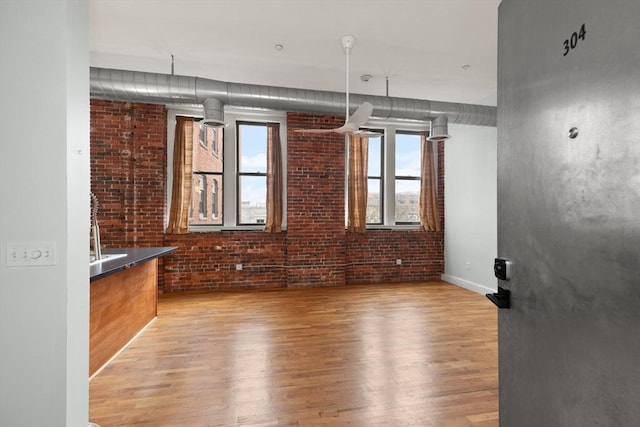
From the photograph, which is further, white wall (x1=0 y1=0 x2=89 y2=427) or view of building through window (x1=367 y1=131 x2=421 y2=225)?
view of building through window (x1=367 y1=131 x2=421 y2=225)

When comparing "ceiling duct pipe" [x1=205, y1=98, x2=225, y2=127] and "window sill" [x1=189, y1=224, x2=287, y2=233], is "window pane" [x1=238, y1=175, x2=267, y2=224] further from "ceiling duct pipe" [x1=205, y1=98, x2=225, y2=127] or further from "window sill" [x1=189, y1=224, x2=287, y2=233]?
"ceiling duct pipe" [x1=205, y1=98, x2=225, y2=127]

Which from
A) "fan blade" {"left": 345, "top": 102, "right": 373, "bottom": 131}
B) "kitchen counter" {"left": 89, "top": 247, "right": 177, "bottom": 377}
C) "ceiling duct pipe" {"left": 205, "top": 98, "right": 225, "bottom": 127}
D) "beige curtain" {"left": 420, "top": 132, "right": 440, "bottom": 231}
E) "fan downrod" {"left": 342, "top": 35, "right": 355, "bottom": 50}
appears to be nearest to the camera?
"kitchen counter" {"left": 89, "top": 247, "right": 177, "bottom": 377}

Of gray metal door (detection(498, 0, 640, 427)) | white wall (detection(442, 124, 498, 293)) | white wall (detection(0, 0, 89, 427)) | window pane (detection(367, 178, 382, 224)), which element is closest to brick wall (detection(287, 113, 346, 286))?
window pane (detection(367, 178, 382, 224))

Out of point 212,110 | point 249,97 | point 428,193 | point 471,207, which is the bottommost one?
point 471,207

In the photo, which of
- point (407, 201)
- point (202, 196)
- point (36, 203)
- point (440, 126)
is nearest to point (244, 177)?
point (202, 196)

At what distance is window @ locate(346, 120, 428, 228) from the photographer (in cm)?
639

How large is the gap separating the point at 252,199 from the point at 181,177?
4.22ft

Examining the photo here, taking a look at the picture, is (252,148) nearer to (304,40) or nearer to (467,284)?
(304,40)

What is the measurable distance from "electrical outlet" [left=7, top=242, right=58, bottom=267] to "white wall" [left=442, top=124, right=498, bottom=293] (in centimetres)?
524

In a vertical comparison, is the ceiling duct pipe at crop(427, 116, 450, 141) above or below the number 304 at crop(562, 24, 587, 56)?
above

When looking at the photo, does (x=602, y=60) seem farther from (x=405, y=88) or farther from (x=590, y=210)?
(x=405, y=88)

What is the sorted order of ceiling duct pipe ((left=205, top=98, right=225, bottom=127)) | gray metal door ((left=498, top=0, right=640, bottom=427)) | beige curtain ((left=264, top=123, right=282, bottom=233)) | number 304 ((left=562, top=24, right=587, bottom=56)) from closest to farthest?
gray metal door ((left=498, top=0, right=640, bottom=427))
number 304 ((left=562, top=24, right=587, bottom=56))
ceiling duct pipe ((left=205, top=98, right=225, bottom=127))
beige curtain ((left=264, top=123, right=282, bottom=233))

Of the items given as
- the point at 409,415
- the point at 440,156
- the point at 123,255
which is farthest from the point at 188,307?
the point at 440,156

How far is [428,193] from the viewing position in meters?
6.31
